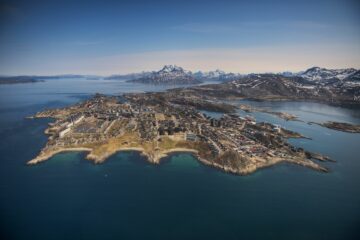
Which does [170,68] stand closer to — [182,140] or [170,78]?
[170,78]

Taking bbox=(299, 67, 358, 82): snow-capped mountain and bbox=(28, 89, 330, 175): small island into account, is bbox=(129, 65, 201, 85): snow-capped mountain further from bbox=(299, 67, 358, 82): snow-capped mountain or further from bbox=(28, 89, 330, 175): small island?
bbox=(28, 89, 330, 175): small island

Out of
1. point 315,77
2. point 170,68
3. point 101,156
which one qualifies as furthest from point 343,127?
point 170,68

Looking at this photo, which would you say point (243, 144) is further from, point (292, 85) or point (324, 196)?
point (292, 85)

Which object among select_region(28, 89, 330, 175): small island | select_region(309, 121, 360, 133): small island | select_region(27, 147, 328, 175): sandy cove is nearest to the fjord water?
select_region(27, 147, 328, 175): sandy cove

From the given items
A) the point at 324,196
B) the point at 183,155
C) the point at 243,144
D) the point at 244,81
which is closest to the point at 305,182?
A: the point at 324,196

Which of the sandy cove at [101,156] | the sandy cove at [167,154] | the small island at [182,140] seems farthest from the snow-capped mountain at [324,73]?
the sandy cove at [101,156]

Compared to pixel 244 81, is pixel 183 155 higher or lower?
lower

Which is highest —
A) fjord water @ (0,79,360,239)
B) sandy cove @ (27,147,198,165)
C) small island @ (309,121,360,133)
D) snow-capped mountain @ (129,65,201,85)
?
snow-capped mountain @ (129,65,201,85)

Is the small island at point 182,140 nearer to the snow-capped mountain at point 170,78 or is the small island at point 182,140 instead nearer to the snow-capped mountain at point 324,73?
the snow-capped mountain at point 324,73
